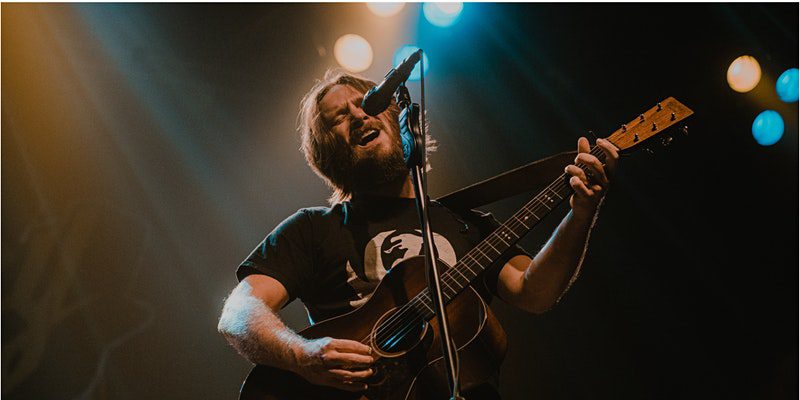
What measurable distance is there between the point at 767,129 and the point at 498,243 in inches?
104

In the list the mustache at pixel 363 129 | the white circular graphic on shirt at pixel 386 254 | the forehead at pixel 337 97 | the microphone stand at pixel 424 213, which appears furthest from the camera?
the forehead at pixel 337 97

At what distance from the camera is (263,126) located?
3.30 metres

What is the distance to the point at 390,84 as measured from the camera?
150cm

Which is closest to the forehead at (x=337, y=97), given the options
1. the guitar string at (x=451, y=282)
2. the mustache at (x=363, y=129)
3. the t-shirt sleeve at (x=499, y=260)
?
the mustache at (x=363, y=129)

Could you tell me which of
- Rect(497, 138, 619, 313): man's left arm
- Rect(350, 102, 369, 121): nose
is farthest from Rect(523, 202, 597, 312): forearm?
Rect(350, 102, 369, 121): nose

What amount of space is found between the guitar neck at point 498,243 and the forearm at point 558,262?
0.27 feet

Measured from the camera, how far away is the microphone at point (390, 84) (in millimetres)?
1491

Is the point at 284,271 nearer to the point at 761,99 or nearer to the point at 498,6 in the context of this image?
the point at 498,6

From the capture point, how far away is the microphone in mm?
1491

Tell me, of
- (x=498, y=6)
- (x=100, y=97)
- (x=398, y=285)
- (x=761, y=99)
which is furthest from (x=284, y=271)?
(x=761, y=99)

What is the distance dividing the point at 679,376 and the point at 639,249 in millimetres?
718

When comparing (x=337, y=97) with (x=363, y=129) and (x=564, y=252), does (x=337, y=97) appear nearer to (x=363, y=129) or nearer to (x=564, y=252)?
(x=363, y=129)

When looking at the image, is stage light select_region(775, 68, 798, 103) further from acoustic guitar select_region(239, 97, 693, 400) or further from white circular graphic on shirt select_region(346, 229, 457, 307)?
white circular graphic on shirt select_region(346, 229, 457, 307)

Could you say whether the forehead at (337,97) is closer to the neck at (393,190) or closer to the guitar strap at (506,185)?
the neck at (393,190)
